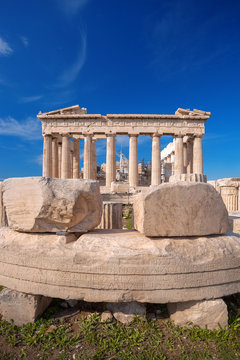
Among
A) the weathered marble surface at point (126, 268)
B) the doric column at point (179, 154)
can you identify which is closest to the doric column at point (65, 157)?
the doric column at point (179, 154)

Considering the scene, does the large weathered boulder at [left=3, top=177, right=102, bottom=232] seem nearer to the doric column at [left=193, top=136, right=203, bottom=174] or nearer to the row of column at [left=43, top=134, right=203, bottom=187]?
the row of column at [left=43, top=134, right=203, bottom=187]

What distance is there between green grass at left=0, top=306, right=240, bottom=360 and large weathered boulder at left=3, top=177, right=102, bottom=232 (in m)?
1.22

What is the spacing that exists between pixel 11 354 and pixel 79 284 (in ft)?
3.12

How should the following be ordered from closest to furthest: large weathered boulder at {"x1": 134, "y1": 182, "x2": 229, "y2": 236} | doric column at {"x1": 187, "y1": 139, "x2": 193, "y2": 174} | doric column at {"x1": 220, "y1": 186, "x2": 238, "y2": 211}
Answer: large weathered boulder at {"x1": 134, "y1": 182, "x2": 229, "y2": 236}
doric column at {"x1": 220, "y1": 186, "x2": 238, "y2": 211}
doric column at {"x1": 187, "y1": 139, "x2": 193, "y2": 174}

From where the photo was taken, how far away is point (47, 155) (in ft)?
61.2

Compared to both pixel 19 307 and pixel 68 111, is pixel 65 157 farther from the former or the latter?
pixel 19 307

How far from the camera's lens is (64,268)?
230 cm

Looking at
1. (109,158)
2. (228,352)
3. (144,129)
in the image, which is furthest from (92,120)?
(228,352)

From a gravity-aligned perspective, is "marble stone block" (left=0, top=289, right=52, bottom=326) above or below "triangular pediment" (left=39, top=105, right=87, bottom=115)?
below

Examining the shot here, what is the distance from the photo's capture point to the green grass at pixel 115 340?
1.97 m

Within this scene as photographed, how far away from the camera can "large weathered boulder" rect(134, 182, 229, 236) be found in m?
2.35

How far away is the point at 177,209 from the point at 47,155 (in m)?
18.4

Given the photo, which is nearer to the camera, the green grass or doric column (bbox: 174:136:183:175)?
the green grass

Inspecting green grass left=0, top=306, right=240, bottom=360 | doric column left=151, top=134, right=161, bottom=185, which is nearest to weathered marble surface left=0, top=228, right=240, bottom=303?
green grass left=0, top=306, right=240, bottom=360
